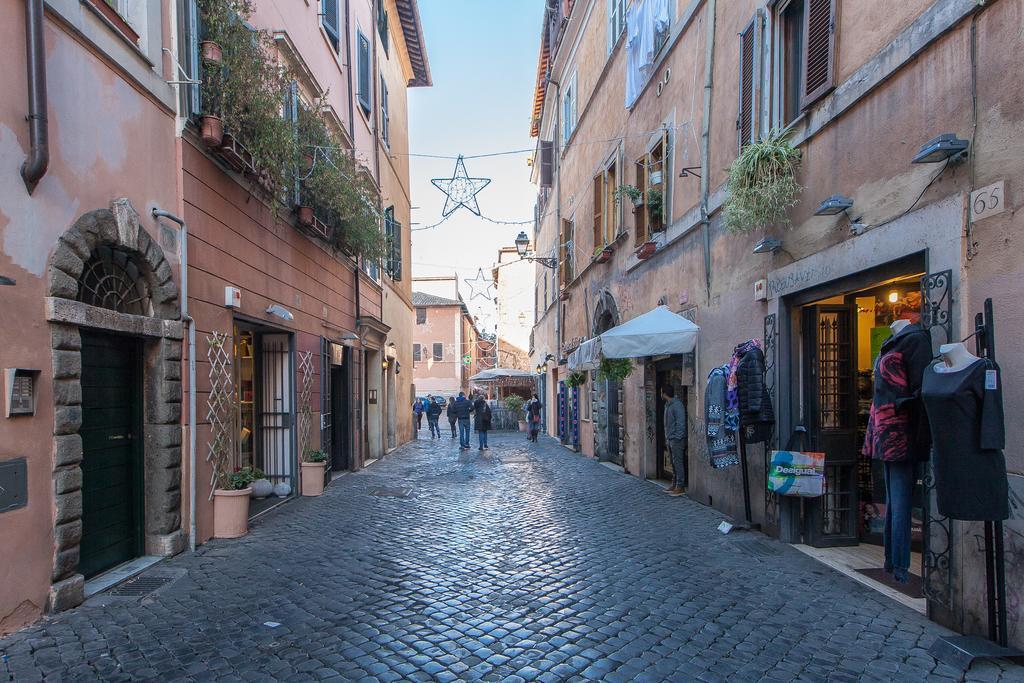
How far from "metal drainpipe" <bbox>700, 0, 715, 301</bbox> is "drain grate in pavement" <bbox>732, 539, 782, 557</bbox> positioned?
3183 millimetres

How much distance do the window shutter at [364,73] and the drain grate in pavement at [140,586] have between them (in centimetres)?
1099

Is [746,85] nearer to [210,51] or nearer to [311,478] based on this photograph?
[210,51]

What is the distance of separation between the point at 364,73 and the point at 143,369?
416 inches

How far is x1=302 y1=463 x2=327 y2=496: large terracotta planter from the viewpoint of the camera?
9.75m

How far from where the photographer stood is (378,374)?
16.3 meters

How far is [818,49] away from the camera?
5.88m

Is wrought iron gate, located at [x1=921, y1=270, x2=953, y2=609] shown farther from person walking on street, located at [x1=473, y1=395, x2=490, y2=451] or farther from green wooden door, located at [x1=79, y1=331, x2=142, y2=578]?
person walking on street, located at [x1=473, y1=395, x2=490, y2=451]

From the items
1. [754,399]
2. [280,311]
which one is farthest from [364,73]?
[754,399]

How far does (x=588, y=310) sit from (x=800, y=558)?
1059 centimetres

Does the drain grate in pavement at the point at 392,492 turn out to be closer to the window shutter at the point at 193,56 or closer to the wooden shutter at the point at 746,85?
the window shutter at the point at 193,56

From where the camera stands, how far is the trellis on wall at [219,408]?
269 inches

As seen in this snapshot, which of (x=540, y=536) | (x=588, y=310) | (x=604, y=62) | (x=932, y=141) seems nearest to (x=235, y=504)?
(x=540, y=536)

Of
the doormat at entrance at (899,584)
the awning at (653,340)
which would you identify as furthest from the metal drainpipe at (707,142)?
the doormat at entrance at (899,584)

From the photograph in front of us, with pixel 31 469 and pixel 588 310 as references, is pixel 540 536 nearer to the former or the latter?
pixel 31 469
